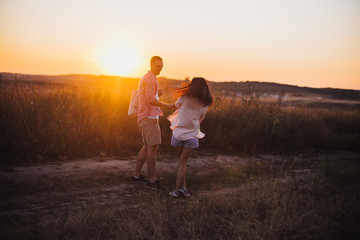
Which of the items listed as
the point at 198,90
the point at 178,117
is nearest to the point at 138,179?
the point at 178,117

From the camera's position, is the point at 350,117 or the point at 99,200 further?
the point at 350,117

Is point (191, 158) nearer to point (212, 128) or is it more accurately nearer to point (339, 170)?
point (212, 128)

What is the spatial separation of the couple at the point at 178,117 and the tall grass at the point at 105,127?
6.92 feet

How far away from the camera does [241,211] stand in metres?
3.46

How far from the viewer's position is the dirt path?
3366 mm

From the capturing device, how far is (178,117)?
4141 mm

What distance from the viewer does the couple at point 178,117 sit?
4.01 metres

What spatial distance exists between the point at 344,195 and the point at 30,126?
6644 mm

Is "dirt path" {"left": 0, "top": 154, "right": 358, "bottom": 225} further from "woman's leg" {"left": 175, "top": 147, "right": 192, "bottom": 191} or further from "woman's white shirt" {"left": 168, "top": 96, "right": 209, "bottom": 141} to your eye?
"woman's white shirt" {"left": 168, "top": 96, "right": 209, "bottom": 141}

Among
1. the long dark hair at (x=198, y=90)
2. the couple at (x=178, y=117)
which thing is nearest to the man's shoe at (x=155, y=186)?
the couple at (x=178, y=117)

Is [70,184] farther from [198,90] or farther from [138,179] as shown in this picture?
[198,90]

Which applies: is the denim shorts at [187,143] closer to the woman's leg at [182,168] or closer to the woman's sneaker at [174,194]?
the woman's leg at [182,168]

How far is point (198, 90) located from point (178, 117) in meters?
0.58

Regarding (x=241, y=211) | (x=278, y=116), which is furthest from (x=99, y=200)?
(x=278, y=116)
